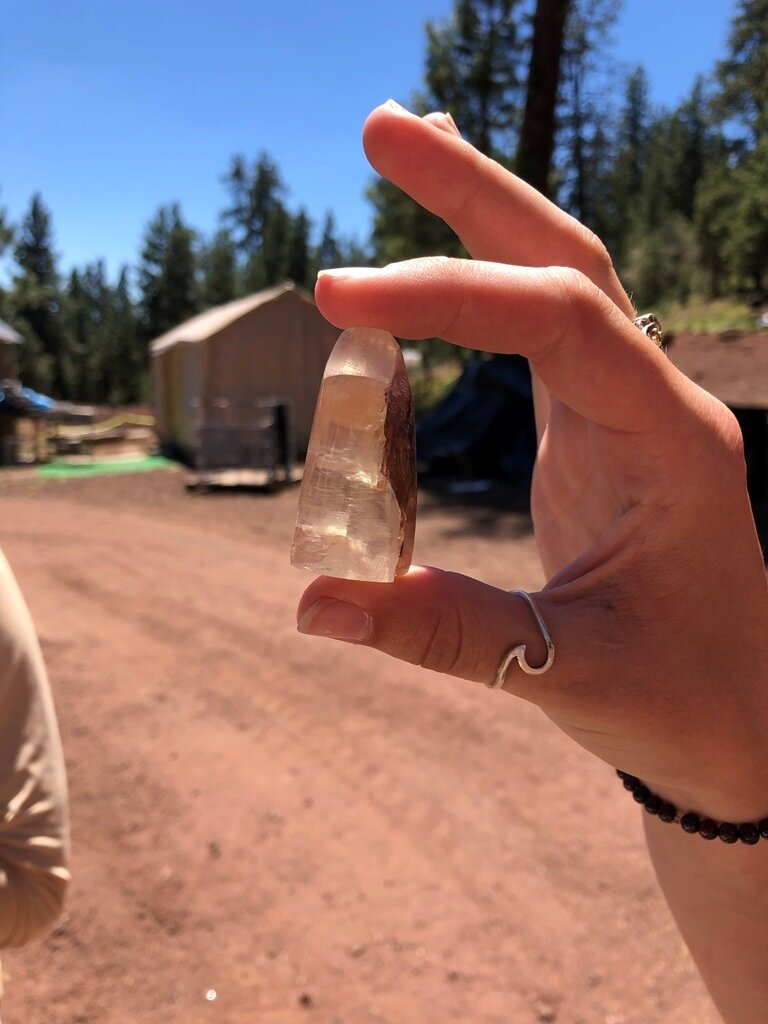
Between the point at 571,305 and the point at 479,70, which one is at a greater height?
the point at 479,70

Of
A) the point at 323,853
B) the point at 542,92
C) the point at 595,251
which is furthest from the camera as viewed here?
the point at 542,92

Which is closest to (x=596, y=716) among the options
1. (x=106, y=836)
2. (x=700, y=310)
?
(x=106, y=836)

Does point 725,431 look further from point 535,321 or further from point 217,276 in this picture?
point 217,276

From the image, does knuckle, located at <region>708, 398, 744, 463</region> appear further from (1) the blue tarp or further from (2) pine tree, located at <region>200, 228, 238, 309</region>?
(2) pine tree, located at <region>200, 228, 238, 309</region>

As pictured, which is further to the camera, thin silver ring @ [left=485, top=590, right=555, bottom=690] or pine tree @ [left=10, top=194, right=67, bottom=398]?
pine tree @ [left=10, top=194, right=67, bottom=398]

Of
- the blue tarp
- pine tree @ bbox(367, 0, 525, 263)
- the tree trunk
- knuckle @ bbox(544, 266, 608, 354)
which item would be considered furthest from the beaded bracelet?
pine tree @ bbox(367, 0, 525, 263)

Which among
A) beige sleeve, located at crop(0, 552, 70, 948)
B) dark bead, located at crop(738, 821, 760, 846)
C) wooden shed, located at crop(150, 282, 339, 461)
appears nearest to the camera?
dark bead, located at crop(738, 821, 760, 846)

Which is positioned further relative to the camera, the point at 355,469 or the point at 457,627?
the point at 355,469

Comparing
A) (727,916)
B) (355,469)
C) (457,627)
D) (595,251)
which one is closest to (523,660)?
(457,627)
